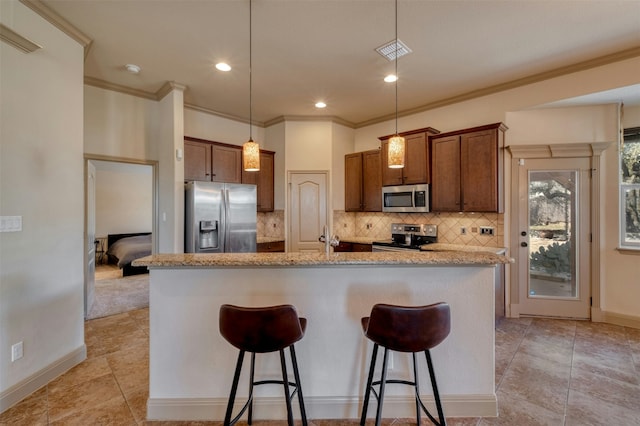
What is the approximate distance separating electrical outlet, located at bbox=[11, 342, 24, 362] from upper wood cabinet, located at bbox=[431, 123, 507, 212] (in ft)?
14.6

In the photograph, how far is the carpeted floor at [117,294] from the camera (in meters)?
4.11

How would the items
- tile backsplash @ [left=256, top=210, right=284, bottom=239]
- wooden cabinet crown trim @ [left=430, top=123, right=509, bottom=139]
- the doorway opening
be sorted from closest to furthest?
wooden cabinet crown trim @ [left=430, top=123, right=509, bottom=139], tile backsplash @ [left=256, top=210, right=284, bottom=239], the doorway opening

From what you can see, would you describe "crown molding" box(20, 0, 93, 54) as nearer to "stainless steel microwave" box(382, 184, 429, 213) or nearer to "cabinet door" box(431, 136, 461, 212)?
"stainless steel microwave" box(382, 184, 429, 213)

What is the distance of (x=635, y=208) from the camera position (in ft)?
11.5

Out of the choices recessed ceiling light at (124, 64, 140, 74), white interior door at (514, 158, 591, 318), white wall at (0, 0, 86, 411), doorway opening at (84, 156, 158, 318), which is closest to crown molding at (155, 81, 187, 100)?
recessed ceiling light at (124, 64, 140, 74)

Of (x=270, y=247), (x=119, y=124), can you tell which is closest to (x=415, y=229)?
(x=270, y=247)

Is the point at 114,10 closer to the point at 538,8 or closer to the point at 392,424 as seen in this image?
the point at 538,8

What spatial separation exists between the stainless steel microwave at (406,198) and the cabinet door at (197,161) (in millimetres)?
2728

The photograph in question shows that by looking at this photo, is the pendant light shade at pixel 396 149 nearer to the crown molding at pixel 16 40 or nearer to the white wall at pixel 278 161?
the crown molding at pixel 16 40

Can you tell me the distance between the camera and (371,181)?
494 cm

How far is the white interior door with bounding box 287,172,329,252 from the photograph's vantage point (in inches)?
Answer: 199

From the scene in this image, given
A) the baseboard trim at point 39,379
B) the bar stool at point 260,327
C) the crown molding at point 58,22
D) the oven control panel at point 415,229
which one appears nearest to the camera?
the bar stool at point 260,327

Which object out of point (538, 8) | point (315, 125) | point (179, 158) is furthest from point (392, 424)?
point (315, 125)

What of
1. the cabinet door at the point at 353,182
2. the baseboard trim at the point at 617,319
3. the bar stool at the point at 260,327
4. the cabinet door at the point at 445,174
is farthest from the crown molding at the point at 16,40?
the baseboard trim at the point at 617,319
